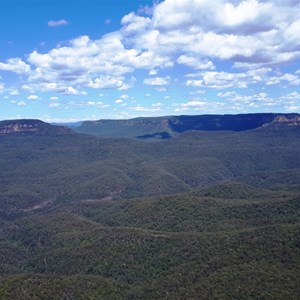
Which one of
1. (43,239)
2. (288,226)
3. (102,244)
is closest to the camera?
(288,226)

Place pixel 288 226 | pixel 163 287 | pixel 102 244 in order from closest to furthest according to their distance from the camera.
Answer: pixel 163 287, pixel 288 226, pixel 102 244

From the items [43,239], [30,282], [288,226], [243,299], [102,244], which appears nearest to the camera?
[243,299]

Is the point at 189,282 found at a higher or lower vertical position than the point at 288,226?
lower

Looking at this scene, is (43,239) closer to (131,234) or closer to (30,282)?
(131,234)

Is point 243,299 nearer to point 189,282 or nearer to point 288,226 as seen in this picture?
point 189,282

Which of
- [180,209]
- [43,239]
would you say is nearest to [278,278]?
[180,209]

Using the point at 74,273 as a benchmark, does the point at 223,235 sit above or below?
above

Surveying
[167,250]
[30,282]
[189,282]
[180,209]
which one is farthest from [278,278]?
[180,209]

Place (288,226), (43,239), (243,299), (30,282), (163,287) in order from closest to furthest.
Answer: (243,299) → (30,282) → (163,287) → (288,226) → (43,239)

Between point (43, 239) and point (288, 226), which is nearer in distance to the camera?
point (288, 226)
